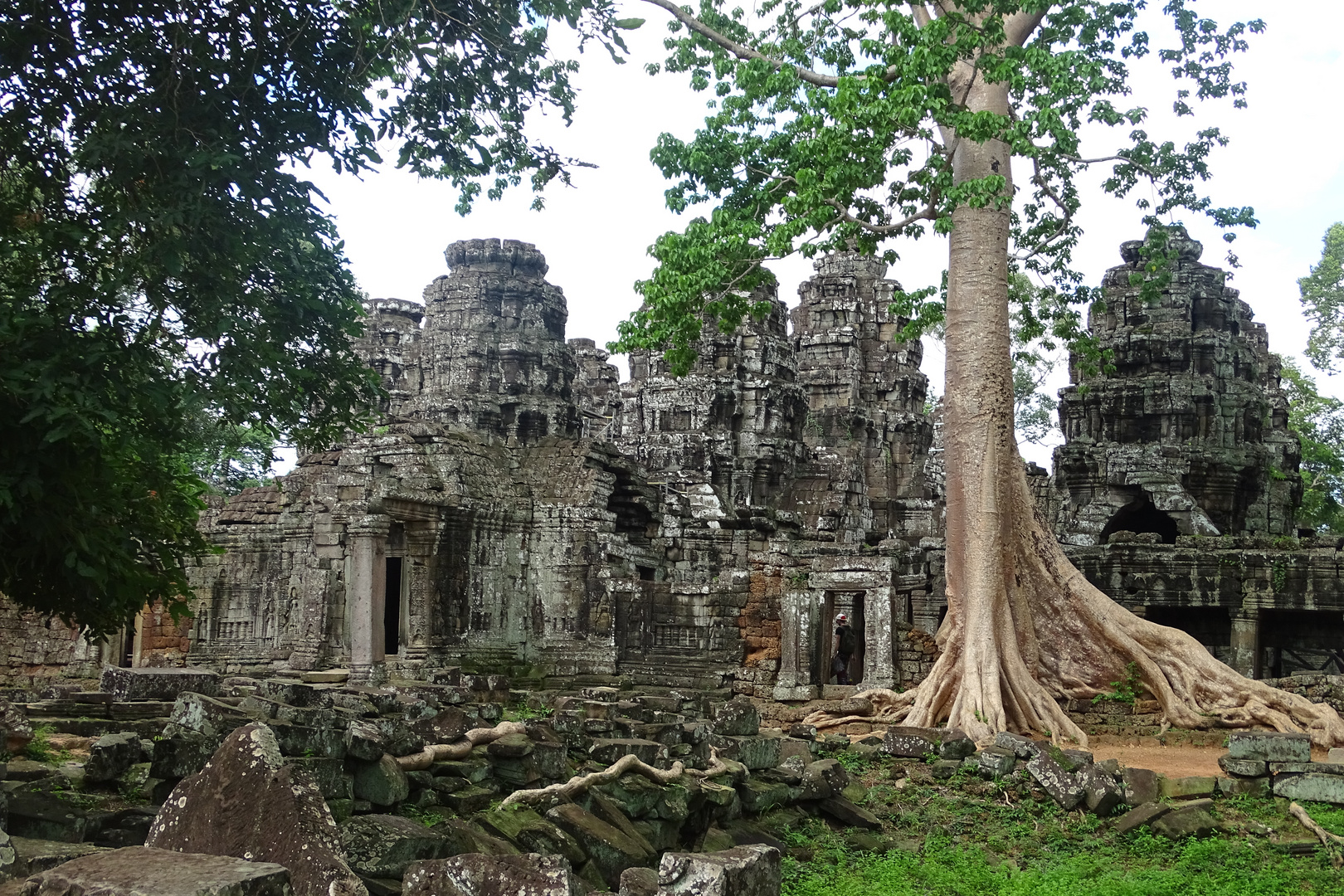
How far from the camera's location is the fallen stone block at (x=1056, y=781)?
862cm

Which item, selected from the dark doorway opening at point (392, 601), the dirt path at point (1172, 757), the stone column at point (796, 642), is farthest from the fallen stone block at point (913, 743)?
the dark doorway opening at point (392, 601)

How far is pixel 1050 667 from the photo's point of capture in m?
13.2

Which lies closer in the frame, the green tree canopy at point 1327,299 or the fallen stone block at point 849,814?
the fallen stone block at point 849,814

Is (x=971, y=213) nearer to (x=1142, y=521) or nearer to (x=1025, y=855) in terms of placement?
(x=1025, y=855)

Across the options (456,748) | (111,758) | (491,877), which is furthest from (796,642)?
(491,877)

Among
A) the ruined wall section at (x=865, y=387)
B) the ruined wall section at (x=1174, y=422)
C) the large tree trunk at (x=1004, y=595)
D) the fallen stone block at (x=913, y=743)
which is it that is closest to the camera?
the fallen stone block at (x=913, y=743)

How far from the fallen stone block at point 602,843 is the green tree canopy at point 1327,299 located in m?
36.5

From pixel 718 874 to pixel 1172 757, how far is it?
30.3 feet

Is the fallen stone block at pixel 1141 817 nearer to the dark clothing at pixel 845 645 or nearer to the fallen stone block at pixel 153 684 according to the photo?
the fallen stone block at pixel 153 684

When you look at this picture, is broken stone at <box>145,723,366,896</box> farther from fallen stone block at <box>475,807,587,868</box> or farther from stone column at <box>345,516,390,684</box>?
stone column at <box>345,516,390,684</box>

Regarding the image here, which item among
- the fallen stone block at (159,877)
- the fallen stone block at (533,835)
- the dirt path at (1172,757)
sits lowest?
the dirt path at (1172,757)

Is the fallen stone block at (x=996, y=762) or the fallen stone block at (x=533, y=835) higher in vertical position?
the fallen stone block at (x=533, y=835)

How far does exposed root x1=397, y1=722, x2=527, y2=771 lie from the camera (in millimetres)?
6434

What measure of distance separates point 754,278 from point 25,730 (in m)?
9.27
